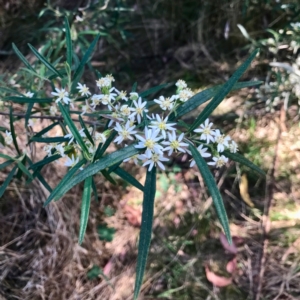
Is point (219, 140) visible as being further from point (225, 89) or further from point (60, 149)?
point (60, 149)

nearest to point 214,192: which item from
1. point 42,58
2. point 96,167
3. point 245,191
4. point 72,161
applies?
point 96,167

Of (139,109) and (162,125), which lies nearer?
(162,125)

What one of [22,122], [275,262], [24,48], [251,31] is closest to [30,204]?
[22,122]

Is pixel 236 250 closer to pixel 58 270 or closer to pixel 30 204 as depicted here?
pixel 58 270

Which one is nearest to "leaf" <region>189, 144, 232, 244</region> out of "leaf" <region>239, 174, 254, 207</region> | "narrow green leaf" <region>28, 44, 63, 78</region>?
"narrow green leaf" <region>28, 44, 63, 78</region>

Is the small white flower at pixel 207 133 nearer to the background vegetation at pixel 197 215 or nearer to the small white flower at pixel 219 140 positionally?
the small white flower at pixel 219 140

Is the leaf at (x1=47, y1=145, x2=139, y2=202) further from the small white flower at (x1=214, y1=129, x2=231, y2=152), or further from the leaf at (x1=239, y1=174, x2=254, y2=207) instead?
the leaf at (x1=239, y1=174, x2=254, y2=207)

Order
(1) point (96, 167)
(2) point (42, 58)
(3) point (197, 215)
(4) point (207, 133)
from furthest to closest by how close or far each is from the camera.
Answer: (3) point (197, 215)
(2) point (42, 58)
(4) point (207, 133)
(1) point (96, 167)
